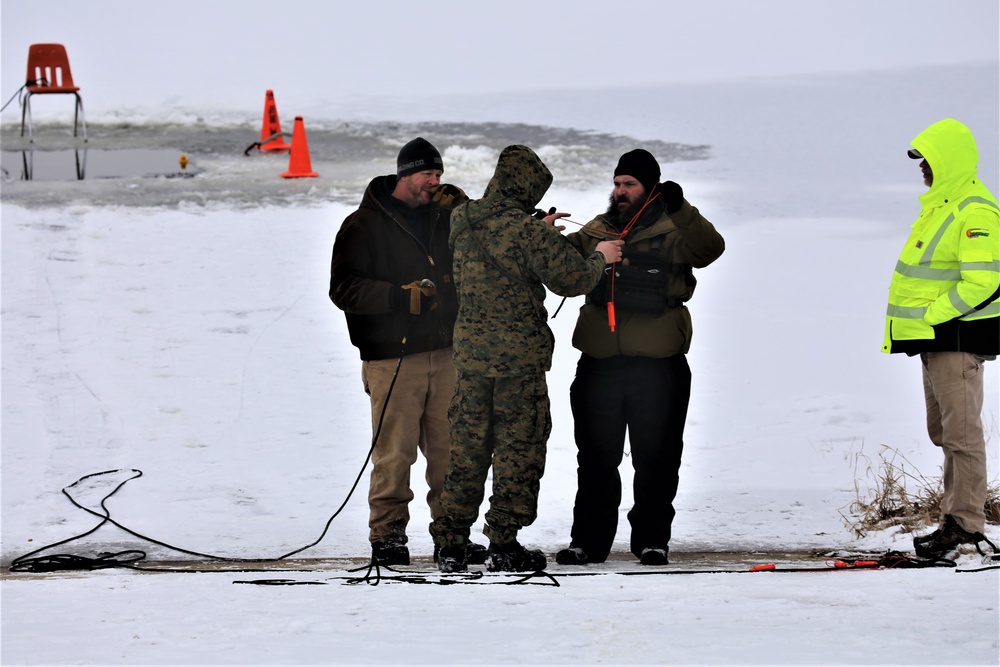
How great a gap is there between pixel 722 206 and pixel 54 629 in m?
9.44

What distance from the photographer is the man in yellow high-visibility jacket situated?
16.1 ft

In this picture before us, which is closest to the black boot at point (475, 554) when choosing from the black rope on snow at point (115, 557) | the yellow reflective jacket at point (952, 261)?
the black rope on snow at point (115, 557)

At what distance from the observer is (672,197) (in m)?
4.83

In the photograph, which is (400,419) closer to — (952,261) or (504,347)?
(504,347)

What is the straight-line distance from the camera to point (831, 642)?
12.0 feet

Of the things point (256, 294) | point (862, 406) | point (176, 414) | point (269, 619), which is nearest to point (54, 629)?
point (269, 619)

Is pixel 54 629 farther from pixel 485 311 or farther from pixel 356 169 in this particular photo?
pixel 356 169

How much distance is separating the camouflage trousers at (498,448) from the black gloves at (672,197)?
2.67 feet

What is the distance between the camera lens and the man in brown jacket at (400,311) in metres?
5.11

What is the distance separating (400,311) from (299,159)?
8.96 meters

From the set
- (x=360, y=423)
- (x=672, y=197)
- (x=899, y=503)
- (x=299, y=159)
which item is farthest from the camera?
(x=299, y=159)

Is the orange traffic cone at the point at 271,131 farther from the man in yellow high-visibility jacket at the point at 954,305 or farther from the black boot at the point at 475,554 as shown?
the man in yellow high-visibility jacket at the point at 954,305

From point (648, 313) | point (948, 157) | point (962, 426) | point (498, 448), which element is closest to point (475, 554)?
point (498, 448)

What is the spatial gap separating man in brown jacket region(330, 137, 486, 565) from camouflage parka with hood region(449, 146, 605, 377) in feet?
1.20
